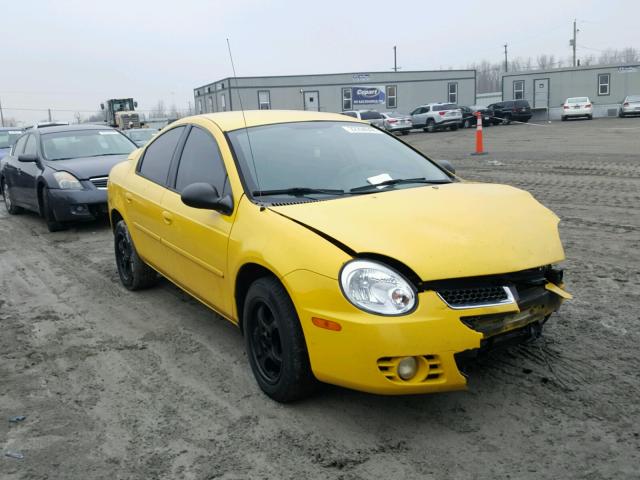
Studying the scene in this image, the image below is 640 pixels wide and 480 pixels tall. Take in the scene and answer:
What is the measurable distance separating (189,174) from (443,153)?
50.8 feet

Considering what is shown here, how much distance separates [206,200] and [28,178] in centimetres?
722

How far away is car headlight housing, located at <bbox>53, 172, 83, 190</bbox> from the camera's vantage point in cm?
875

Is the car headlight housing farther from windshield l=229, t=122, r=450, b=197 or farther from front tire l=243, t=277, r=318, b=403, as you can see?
front tire l=243, t=277, r=318, b=403

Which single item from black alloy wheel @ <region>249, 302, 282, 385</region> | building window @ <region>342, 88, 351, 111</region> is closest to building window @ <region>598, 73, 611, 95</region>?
building window @ <region>342, 88, 351, 111</region>

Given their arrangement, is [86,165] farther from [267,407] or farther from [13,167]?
[267,407]

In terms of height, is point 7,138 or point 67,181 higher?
point 7,138

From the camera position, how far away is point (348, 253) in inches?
116

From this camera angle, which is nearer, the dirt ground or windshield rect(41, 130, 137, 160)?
the dirt ground

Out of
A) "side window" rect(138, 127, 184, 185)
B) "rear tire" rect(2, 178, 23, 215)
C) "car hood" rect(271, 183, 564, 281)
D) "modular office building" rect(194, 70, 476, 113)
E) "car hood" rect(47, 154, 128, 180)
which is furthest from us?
"modular office building" rect(194, 70, 476, 113)

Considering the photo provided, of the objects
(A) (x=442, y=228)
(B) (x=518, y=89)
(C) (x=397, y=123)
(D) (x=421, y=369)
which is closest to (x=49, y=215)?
(A) (x=442, y=228)

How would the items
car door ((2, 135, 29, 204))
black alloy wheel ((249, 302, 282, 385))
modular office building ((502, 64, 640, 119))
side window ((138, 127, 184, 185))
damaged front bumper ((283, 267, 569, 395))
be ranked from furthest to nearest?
modular office building ((502, 64, 640, 119)), car door ((2, 135, 29, 204)), side window ((138, 127, 184, 185)), black alloy wheel ((249, 302, 282, 385)), damaged front bumper ((283, 267, 569, 395))

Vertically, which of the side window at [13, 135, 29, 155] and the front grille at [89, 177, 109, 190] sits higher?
the side window at [13, 135, 29, 155]

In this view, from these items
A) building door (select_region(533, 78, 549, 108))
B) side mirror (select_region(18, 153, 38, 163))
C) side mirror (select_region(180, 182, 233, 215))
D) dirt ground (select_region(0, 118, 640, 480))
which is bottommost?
dirt ground (select_region(0, 118, 640, 480))

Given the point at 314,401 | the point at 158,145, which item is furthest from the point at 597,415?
the point at 158,145
